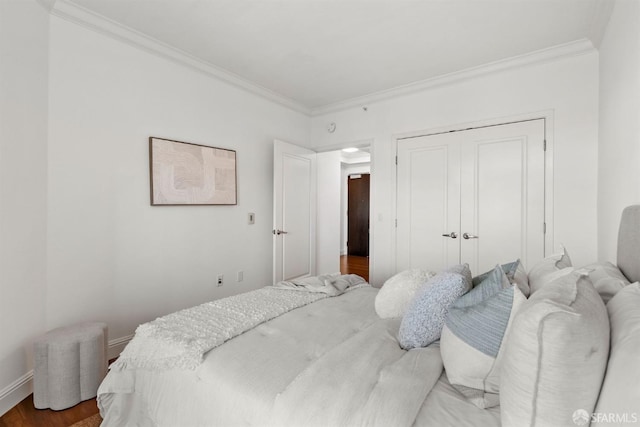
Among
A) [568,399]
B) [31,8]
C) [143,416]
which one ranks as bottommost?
[143,416]

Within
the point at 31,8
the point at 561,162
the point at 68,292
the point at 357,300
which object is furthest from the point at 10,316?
the point at 561,162

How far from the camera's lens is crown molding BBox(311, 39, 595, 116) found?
2738 mm

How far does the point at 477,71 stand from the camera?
3.18 meters

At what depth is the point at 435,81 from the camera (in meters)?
3.43

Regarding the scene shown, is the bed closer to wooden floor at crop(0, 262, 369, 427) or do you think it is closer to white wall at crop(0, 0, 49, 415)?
wooden floor at crop(0, 262, 369, 427)

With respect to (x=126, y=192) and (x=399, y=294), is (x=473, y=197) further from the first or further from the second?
(x=126, y=192)

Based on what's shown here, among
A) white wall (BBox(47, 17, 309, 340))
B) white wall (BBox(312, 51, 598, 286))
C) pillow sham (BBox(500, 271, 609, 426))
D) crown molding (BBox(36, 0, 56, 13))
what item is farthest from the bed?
crown molding (BBox(36, 0, 56, 13))

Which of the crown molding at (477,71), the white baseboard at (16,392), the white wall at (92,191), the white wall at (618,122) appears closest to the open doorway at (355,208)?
the crown molding at (477,71)

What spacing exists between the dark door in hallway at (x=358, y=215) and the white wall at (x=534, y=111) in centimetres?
429

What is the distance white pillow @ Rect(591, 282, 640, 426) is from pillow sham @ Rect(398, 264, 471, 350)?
53cm

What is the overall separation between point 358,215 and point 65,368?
23.2 feet

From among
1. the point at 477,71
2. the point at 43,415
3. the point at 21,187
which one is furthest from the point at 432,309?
the point at 477,71

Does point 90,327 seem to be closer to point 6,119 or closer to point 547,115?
point 6,119

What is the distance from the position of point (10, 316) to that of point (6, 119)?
1220 millimetres
